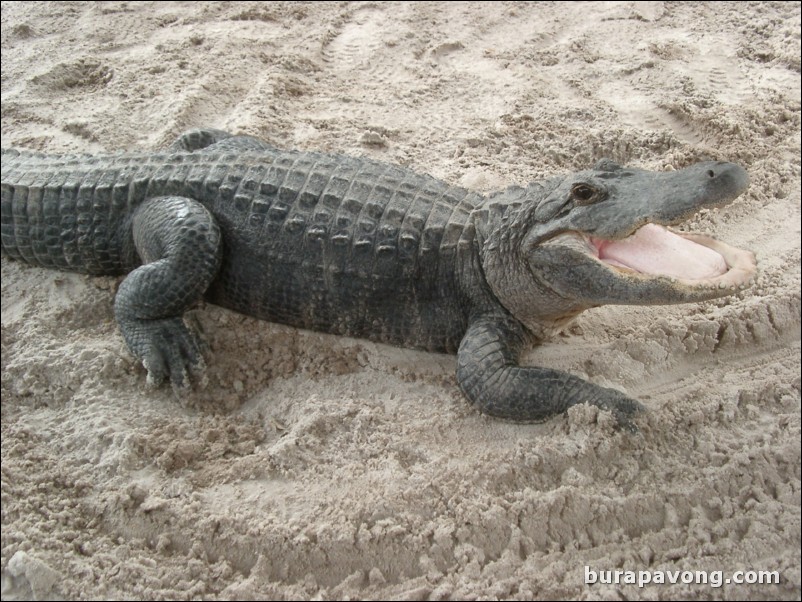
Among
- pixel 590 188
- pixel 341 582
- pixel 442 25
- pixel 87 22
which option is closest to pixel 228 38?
pixel 87 22

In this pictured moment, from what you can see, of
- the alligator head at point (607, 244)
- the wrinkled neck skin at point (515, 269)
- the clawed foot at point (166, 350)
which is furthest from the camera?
the clawed foot at point (166, 350)

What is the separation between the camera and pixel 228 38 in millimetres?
4918

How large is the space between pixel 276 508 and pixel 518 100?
10.3ft

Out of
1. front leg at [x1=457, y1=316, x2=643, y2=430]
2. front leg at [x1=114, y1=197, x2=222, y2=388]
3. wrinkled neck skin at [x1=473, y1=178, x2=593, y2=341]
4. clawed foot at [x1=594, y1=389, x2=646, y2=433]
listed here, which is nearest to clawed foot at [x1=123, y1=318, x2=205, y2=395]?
front leg at [x1=114, y1=197, x2=222, y2=388]

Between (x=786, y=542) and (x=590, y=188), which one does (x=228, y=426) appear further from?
(x=786, y=542)

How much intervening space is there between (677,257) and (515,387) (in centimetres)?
80

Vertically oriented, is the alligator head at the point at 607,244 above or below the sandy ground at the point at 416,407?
above

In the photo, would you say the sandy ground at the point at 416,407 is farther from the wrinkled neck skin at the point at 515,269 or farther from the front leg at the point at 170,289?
the wrinkled neck skin at the point at 515,269

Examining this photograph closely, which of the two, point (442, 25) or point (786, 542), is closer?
point (786, 542)

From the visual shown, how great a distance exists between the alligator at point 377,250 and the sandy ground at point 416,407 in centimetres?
14

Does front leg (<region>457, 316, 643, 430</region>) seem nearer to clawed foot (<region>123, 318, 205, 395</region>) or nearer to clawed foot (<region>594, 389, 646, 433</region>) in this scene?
clawed foot (<region>594, 389, 646, 433</region>)

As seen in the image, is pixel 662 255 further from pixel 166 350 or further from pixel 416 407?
pixel 166 350

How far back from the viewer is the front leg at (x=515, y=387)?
99.9 inches

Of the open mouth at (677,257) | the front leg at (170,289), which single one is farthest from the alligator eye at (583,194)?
the front leg at (170,289)
